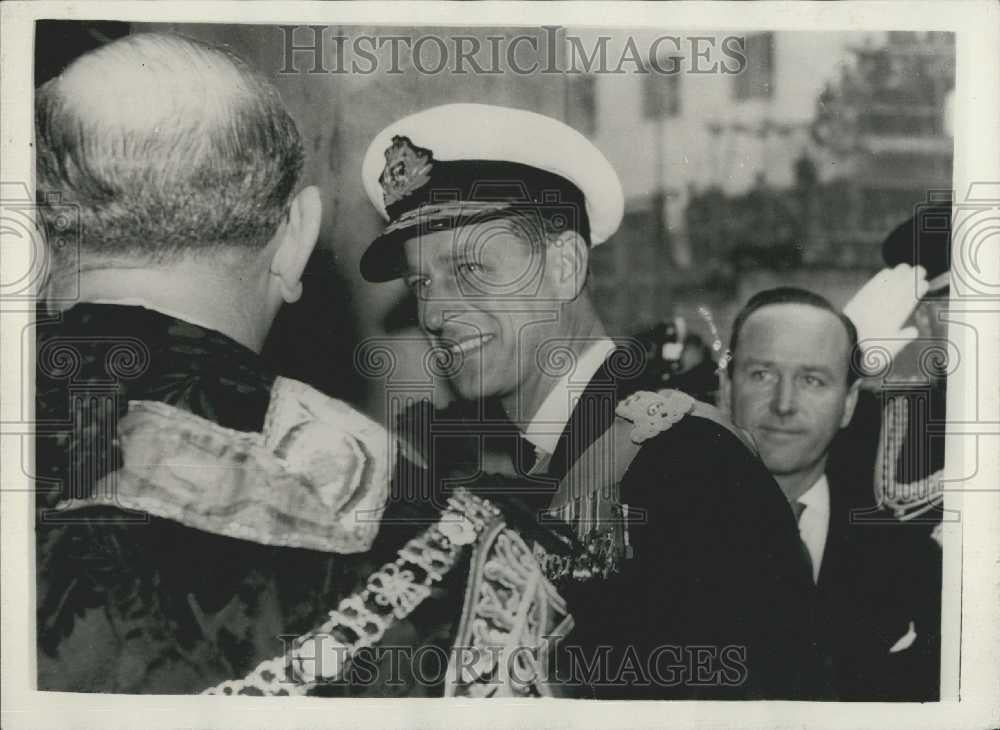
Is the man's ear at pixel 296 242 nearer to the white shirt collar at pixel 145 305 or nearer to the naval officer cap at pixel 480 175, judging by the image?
the naval officer cap at pixel 480 175

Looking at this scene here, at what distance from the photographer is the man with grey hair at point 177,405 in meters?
3.11

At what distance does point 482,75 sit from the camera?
318 centimetres

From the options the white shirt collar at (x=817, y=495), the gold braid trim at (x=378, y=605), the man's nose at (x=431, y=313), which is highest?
the man's nose at (x=431, y=313)

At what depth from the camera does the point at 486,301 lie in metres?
3.16

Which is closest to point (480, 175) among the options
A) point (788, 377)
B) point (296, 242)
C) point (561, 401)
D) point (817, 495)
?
point (296, 242)

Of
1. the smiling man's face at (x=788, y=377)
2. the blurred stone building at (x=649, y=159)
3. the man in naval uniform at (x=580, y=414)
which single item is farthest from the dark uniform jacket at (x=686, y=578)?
the blurred stone building at (x=649, y=159)

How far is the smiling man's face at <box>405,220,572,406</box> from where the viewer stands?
315cm

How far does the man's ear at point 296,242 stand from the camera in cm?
317

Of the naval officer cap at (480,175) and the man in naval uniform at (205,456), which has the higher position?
the naval officer cap at (480,175)

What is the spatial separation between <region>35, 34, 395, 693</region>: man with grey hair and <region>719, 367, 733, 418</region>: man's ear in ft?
3.74

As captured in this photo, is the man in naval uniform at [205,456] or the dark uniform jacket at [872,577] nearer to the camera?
the man in naval uniform at [205,456]

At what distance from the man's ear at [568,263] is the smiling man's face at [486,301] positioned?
0.06 feet

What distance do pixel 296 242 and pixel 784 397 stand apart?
1720 millimetres

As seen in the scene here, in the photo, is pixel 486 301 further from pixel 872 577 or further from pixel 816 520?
pixel 872 577
